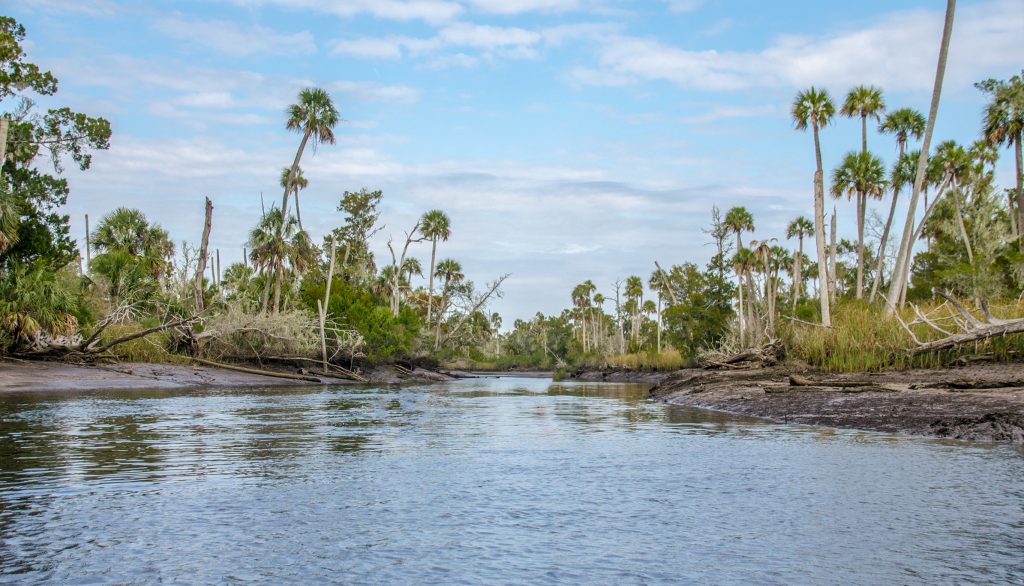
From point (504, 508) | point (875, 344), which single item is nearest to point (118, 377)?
point (875, 344)

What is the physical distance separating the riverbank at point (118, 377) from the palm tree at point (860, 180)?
32036 mm

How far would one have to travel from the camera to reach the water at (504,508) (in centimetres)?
519

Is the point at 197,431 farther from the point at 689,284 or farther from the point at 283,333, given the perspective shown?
the point at 689,284

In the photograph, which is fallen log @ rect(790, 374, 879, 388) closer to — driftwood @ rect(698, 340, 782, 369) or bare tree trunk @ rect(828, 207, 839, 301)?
driftwood @ rect(698, 340, 782, 369)

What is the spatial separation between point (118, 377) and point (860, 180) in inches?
1562

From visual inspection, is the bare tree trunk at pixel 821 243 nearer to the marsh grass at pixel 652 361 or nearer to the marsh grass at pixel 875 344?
the marsh grass at pixel 875 344

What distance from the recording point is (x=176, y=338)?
38.0 m

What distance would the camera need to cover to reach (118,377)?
3042 centimetres

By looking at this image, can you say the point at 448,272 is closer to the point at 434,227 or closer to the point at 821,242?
the point at 434,227

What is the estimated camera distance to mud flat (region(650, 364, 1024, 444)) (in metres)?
12.7

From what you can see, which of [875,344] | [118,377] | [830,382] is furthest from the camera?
[118,377]

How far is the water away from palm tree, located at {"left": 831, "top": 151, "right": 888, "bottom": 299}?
3429 centimetres

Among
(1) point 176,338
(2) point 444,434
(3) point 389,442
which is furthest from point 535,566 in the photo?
(1) point 176,338

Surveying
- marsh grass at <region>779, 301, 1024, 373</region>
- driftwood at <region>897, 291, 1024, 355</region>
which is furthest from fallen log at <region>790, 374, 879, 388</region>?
marsh grass at <region>779, 301, 1024, 373</region>
